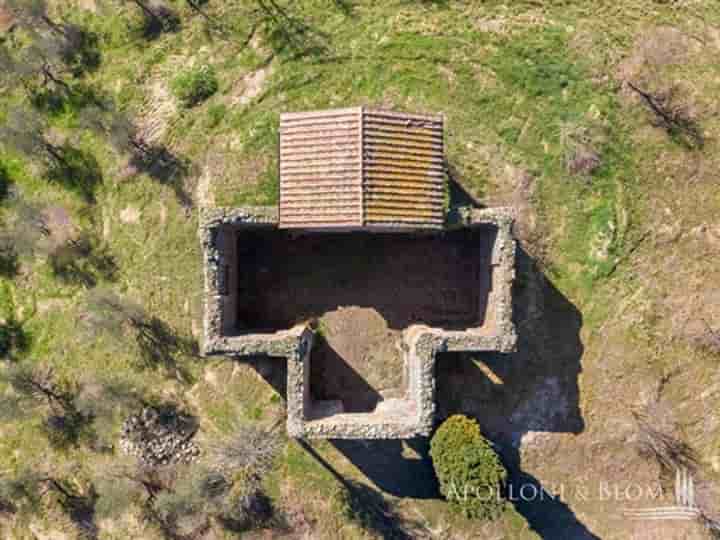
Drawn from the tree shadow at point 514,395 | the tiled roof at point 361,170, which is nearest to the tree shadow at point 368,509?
the tree shadow at point 514,395

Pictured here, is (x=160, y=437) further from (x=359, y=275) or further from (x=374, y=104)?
(x=374, y=104)

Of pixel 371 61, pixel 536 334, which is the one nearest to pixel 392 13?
pixel 371 61

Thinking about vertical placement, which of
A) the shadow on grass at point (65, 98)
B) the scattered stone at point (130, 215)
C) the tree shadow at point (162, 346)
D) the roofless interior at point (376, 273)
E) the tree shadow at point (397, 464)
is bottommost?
the tree shadow at point (397, 464)

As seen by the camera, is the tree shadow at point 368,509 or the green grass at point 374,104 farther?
the tree shadow at point 368,509

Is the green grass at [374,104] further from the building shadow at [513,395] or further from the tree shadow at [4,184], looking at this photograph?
the tree shadow at [4,184]

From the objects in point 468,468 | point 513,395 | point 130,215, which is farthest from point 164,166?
point 513,395
